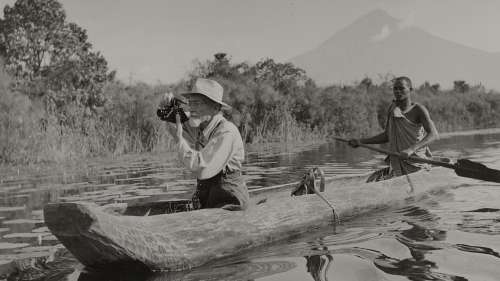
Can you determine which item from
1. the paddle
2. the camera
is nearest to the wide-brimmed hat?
the camera

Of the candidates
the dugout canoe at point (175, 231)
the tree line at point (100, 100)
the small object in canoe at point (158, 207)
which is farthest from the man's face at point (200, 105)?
the tree line at point (100, 100)

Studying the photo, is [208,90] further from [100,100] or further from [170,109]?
[100,100]

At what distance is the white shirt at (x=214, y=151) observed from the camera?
386 centimetres

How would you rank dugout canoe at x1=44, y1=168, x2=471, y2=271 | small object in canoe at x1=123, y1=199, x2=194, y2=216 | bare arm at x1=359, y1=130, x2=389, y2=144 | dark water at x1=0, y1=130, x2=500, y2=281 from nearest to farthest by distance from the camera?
1. dugout canoe at x1=44, y1=168, x2=471, y2=271
2. dark water at x1=0, y1=130, x2=500, y2=281
3. small object in canoe at x1=123, y1=199, x2=194, y2=216
4. bare arm at x1=359, y1=130, x2=389, y2=144

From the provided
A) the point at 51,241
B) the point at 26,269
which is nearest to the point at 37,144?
the point at 51,241

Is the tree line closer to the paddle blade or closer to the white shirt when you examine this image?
the paddle blade

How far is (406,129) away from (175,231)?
163 inches

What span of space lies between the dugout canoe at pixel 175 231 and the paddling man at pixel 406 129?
2038mm

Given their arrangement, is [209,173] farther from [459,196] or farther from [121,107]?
[121,107]

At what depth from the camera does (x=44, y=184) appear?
9.20 m

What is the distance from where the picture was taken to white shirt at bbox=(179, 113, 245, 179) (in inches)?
152

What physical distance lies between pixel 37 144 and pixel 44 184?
11.6 ft

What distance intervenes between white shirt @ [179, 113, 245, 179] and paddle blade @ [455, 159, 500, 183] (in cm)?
312

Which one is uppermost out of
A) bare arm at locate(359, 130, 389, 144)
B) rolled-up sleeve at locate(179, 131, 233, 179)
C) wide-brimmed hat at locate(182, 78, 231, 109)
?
wide-brimmed hat at locate(182, 78, 231, 109)
